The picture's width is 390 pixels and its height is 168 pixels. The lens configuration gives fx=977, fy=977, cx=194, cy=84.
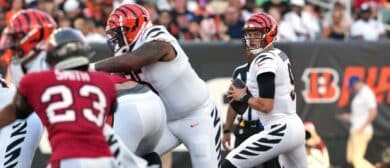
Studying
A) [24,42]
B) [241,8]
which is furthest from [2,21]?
[24,42]

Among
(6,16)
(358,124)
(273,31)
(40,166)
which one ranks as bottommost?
(358,124)

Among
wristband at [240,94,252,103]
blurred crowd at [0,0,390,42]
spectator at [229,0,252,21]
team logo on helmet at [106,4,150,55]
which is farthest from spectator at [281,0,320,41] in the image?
team logo on helmet at [106,4,150,55]

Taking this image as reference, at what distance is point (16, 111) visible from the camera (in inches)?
209

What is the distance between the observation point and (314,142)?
9.79m

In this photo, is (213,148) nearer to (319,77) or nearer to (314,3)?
(319,77)

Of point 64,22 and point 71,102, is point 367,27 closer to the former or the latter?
point 64,22

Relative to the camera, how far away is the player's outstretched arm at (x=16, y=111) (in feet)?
17.2

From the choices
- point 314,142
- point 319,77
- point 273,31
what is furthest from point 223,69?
point 273,31

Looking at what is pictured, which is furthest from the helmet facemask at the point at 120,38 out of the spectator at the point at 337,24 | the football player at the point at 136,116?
the spectator at the point at 337,24

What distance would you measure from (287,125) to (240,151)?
1.36 ft

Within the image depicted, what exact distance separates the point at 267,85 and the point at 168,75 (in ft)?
2.57

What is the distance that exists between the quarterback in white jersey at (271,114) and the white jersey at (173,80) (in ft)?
1.37

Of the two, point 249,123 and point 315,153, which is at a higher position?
point 249,123

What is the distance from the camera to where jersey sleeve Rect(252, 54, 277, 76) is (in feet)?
24.1
